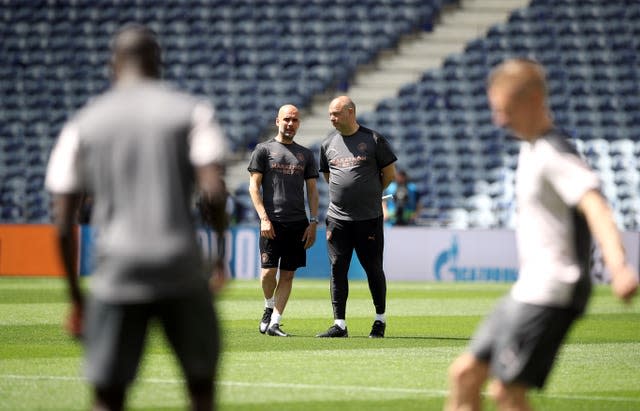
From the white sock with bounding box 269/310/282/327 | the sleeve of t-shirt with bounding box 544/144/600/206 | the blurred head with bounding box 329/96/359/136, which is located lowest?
the white sock with bounding box 269/310/282/327

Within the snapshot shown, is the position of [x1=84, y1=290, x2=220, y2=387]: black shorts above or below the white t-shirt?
below

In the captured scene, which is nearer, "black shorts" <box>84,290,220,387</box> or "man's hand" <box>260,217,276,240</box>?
"black shorts" <box>84,290,220,387</box>

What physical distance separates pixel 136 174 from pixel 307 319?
10.8 meters

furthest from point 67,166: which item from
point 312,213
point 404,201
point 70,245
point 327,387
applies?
point 404,201

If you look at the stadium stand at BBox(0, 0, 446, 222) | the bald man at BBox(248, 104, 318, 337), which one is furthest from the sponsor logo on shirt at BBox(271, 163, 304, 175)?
the stadium stand at BBox(0, 0, 446, 222)

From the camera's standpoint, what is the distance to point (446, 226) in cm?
2697

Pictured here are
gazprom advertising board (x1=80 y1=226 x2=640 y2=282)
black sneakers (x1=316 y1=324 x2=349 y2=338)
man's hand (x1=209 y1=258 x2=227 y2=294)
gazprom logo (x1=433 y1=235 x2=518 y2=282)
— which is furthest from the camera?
gazprom logo (x1=433 y1=235 x2=518 y2=282)

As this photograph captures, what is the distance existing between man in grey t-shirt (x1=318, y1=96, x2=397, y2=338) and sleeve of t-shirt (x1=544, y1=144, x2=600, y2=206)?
24.8ft

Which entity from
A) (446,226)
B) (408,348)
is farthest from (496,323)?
(446,226)

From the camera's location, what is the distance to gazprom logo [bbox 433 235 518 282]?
24578 millimetres

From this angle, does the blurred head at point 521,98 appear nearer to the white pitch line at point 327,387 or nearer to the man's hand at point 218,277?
the man's hand at point 218,277

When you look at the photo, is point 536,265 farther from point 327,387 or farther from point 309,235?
point 309,235

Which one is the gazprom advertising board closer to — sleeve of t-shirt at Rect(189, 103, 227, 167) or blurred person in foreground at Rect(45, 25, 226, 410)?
blurred person in foreground at Rect(45, 25, 226, 410)

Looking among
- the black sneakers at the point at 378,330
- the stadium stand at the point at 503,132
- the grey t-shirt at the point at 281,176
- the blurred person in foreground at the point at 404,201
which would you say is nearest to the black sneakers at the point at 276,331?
the black sneakers at the point at 378,330
